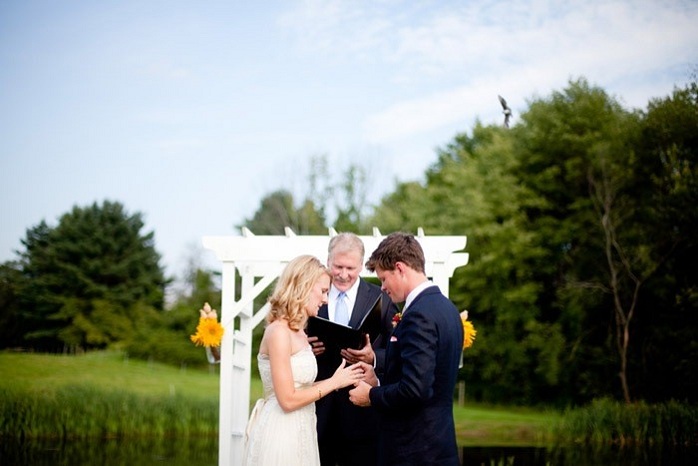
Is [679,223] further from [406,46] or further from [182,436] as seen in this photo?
[182,436]

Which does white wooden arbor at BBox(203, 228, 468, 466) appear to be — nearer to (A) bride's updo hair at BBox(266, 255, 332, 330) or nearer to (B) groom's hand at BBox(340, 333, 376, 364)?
(B) groom's hand at BBox(340, 333, 376, 364)

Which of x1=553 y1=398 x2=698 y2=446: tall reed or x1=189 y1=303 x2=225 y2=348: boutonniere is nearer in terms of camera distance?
x1=189 y1=303 x2=225 y2=348: boutonniere

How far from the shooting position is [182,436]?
13.8 meters

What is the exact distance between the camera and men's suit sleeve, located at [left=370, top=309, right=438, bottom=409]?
3363mm

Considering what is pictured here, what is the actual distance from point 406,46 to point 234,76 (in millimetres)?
7009

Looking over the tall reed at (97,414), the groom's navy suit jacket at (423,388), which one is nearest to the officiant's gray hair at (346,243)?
the groom's navy suit jacket at (423,388)

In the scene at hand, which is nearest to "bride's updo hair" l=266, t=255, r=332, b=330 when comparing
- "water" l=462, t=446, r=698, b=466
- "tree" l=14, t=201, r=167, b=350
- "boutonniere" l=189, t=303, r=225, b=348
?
A: "boutonniere" l=189, t=303, r=225, b=348

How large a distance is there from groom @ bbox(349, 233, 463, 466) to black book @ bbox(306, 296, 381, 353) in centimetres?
63

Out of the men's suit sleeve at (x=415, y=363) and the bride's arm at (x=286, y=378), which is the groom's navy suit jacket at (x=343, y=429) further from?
the men's suit sleeve at (x=415, y=363)

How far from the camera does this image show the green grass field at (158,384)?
16.0m

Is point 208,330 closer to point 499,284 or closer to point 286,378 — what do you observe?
point 286,378

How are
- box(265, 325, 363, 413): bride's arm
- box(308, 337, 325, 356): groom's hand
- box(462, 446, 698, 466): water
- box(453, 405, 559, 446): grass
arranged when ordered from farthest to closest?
box(453, 405, 559, 446): grass, box(462, 446, 698, 466): water, box(308, 337, 325, 356): groom's hand, box(265, 325, 363, 413): bride's arm

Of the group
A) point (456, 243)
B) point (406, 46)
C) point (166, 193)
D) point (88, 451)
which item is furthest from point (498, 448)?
point (166, 193)

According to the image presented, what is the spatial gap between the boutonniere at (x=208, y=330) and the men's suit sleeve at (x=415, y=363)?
2.95 meters
